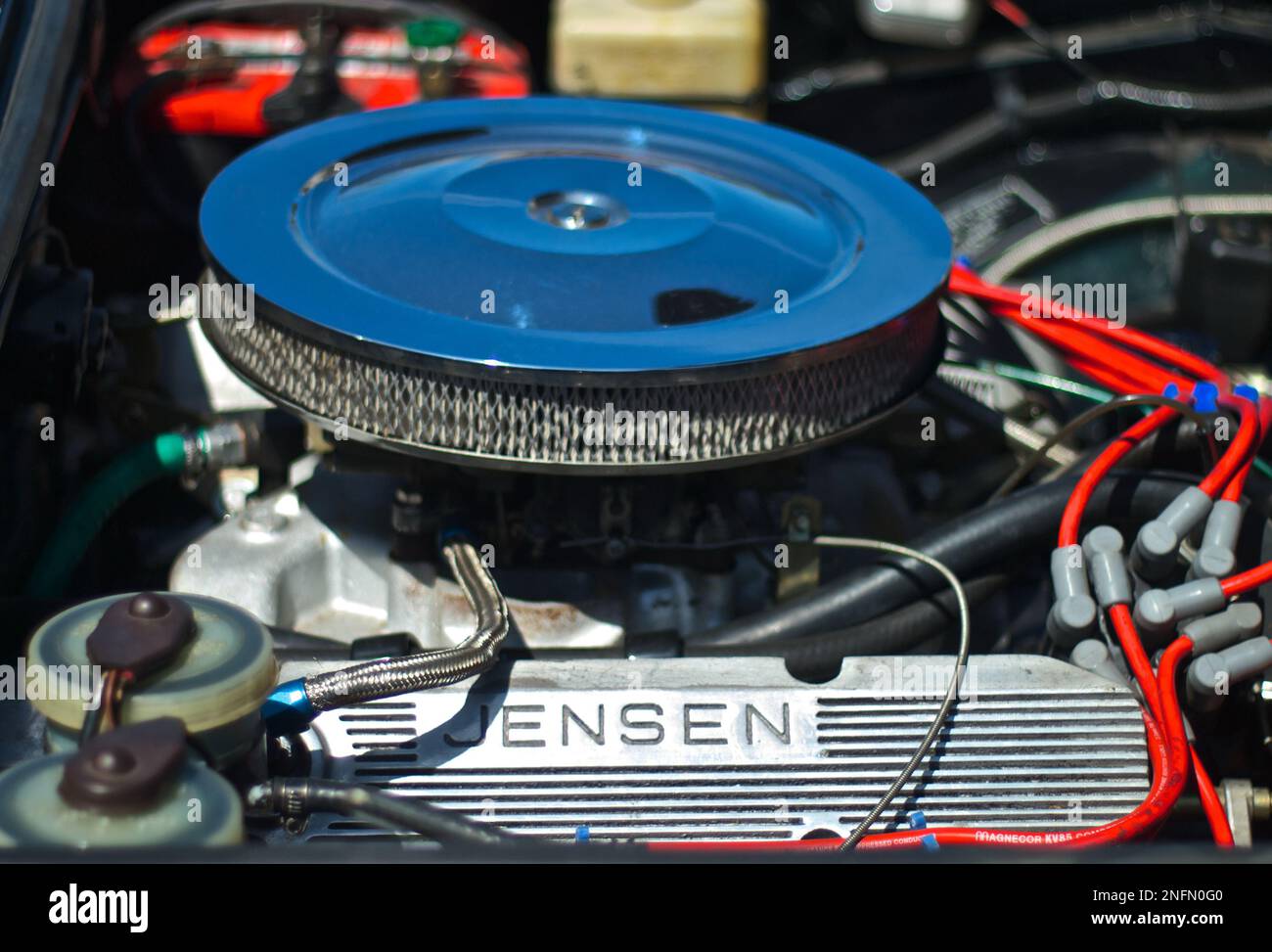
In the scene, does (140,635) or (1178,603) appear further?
(1178,603)

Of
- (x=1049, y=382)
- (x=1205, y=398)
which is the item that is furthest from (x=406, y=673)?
(x=1049, y=382)

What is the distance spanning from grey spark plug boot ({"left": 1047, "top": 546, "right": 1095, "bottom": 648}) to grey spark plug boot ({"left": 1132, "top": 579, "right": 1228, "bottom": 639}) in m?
0.05

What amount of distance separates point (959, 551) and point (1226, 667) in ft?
0.85

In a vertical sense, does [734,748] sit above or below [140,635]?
below

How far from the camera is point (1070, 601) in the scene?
4.23 ft

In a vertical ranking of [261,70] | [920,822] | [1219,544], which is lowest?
[920,822]

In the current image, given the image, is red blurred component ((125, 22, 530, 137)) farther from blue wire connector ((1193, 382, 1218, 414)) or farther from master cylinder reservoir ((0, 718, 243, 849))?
master cylinder reservoir ((0, 718, 243, 849))

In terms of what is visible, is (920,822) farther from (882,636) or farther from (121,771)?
(121,771)

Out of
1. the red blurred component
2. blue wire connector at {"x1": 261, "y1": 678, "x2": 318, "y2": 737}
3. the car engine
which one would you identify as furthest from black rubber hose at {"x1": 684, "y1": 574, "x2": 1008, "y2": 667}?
the red blurred component

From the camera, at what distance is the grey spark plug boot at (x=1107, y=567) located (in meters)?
1.28

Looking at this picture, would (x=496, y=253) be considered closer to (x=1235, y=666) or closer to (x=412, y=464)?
(x=412, y=464)

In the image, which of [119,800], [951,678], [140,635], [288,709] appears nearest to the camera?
[119,800]

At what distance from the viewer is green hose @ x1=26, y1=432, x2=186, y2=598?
138cm
